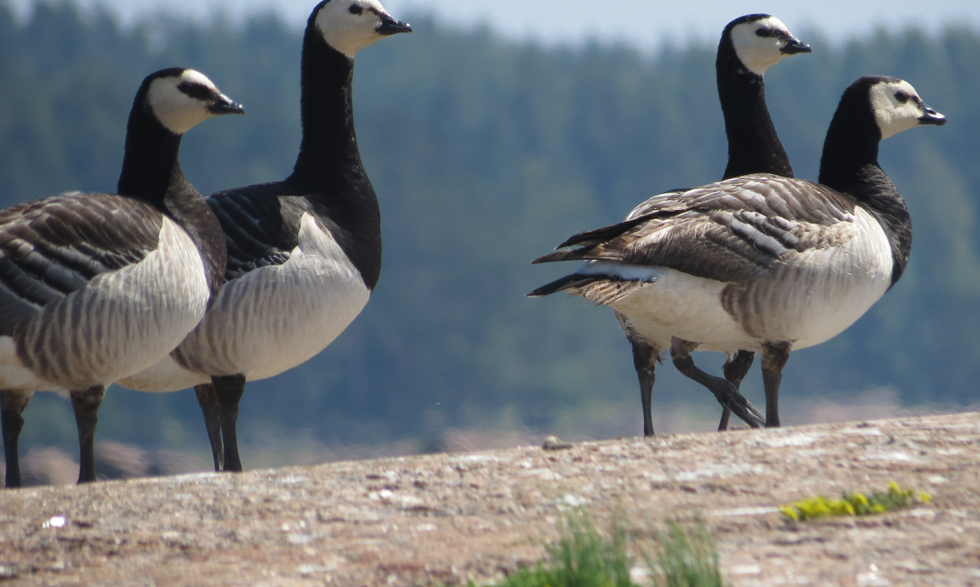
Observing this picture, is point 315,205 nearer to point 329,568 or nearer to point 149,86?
point 149,86

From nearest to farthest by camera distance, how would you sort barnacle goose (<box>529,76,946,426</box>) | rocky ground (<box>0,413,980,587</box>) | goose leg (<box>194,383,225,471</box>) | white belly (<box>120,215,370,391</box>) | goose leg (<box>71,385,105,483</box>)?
rocky ground (<box>0,413,980,587</box>) → goose leg (<box>71,385,105,483</box>) → barnacle goose (<box>529,76,946,426</box>) → white belly (<box>120,215,370,391</box>) → goose leg (<box>194,383,225,471</box>)

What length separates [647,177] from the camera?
92.8m

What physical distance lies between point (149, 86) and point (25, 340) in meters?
2.40

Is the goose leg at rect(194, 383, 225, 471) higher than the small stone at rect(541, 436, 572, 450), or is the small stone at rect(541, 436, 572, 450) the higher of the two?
the small stone at rect(541, 436, 572, 450)

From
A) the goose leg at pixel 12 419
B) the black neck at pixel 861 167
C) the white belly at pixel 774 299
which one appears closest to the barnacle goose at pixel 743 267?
the white belly at pixel 774 299

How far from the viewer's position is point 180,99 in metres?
7.71

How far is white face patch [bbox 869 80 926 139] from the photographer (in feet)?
29.3

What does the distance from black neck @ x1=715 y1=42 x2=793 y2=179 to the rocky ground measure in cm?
387

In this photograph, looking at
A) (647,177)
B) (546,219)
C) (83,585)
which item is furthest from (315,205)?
(647,177)

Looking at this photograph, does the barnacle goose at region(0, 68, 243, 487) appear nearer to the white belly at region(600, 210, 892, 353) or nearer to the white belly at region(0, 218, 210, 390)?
the white belly at region(0, 218, 210, 390)

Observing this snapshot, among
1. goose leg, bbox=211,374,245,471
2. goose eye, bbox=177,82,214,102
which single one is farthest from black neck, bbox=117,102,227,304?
goose leg, bbox=211,374,245,471

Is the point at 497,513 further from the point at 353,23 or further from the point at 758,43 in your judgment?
the point at 758,43

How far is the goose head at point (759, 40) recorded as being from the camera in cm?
920

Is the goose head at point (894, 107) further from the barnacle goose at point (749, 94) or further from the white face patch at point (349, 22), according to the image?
the white face patch at point (349, 22)
